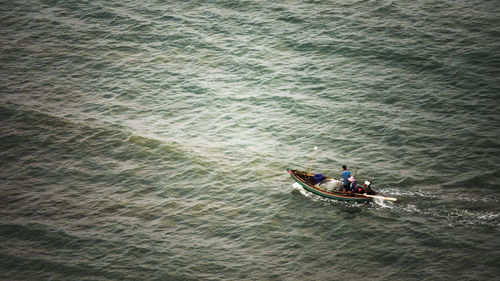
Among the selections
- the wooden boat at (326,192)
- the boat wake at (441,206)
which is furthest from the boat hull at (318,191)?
the boat wake at (441,206)

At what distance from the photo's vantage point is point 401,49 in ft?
148

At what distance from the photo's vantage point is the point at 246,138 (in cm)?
3891

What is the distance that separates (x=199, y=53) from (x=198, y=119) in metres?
11.5

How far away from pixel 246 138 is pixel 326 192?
10.3 meters

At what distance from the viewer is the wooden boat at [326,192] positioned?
29.9m

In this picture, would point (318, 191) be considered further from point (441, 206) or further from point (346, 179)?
point (441, 206)

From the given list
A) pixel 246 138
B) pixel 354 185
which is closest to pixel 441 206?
pixel 354 185

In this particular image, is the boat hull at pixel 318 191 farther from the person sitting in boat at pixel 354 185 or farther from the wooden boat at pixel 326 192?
the person sitting in boat at pixel 354 185

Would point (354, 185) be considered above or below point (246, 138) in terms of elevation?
above

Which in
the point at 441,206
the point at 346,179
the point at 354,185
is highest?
the point at 346,179

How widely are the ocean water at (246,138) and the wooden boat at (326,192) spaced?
53 cm

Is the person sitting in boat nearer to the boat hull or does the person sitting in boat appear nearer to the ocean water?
the boat hull

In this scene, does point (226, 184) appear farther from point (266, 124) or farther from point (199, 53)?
point (199, 53)

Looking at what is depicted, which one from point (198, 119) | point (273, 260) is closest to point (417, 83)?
point (198, 119)
